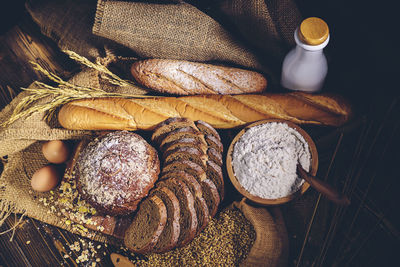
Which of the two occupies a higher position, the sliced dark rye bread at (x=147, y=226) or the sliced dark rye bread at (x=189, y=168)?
the sliced dark rye bread at (x=189, y=168)

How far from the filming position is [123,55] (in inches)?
64.1

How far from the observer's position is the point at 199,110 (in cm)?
146

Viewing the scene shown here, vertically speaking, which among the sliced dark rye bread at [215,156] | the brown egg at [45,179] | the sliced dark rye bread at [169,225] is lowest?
the brown egg at [45,179]

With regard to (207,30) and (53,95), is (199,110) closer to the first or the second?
(207,30)

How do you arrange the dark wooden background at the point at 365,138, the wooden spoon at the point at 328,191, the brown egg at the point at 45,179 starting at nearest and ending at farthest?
the wooden spoon at the point at 328,191 < the dark wooden background at the point at 365,138 < the brown egg at the point at 45,179

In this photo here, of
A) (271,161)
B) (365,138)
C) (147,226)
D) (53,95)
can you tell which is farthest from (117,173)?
(365,138)

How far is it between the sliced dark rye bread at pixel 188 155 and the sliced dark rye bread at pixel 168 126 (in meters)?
0.12

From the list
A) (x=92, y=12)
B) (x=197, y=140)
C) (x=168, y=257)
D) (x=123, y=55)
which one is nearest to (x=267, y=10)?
(x=197, y=140)

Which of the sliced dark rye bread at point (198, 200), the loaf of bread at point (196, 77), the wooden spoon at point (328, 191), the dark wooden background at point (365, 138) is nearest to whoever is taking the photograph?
the wooden spoon at point (328, 191)

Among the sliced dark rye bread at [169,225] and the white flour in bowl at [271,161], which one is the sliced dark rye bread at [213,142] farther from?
the sliced dark rye bread at [169,225]

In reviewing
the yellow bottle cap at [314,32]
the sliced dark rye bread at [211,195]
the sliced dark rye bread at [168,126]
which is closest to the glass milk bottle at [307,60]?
the yellow bottle cap at [314,32]

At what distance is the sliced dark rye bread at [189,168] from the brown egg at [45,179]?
701 millimetres

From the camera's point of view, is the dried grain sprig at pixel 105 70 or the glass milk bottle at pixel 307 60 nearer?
the glass milk bottle at pixel 307 60

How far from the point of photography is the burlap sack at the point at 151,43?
4.47 ft
